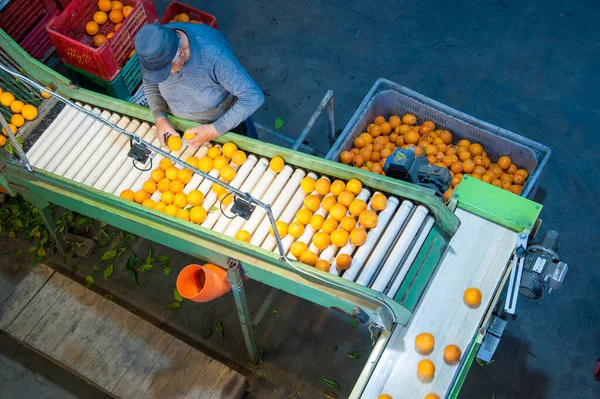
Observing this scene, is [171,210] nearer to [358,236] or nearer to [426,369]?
[358,236]

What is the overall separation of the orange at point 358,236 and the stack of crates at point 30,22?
4.48 meters

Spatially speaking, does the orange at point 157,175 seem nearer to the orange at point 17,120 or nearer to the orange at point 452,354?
the orange at point 17,120

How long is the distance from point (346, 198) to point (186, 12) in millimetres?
3459

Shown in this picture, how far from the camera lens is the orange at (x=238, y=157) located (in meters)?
4.46

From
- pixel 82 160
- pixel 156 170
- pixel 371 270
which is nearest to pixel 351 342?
pixel 371 270

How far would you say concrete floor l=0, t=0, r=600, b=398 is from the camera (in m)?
5.48

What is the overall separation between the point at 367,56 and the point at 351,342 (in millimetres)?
3501

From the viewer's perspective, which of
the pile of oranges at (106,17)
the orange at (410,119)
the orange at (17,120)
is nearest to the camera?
the orange at (17,120)

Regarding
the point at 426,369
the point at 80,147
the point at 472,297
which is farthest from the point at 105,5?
the point at 426,369

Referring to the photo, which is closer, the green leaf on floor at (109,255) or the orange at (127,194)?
the orange at (127,194)

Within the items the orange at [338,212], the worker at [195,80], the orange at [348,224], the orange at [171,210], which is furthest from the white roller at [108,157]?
the orange at [348,224]

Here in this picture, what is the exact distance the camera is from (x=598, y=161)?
6.30m

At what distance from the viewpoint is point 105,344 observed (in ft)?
17.6

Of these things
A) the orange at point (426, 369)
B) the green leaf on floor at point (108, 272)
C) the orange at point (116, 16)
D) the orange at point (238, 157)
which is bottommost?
the green leaf on floor at point (108, 272)
